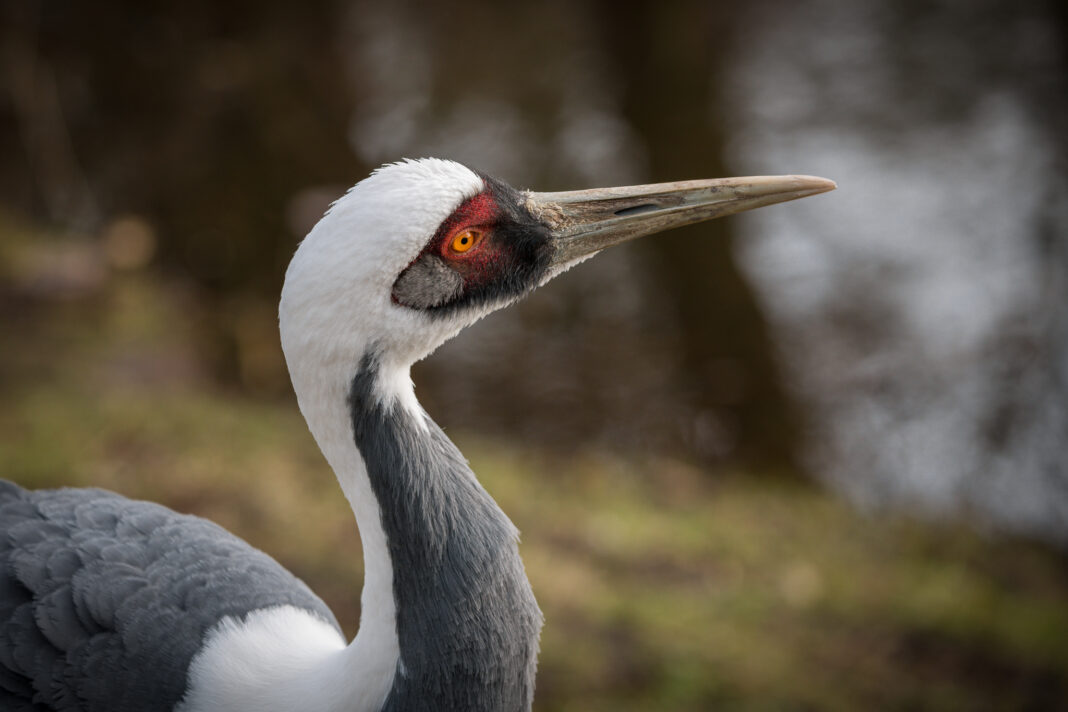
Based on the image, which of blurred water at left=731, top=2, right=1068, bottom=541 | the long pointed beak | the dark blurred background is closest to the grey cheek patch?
the long pointed beak

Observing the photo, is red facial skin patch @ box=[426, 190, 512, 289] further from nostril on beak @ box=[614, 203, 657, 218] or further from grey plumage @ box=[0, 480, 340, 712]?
grey plumage @ box=[0, 480, 340, 712]

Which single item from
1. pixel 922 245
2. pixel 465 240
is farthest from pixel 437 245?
pixel 922 245

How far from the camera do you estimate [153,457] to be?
16.3 ft

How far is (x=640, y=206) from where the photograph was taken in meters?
2.31

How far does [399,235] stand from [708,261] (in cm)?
586

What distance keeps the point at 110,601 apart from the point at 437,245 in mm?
1218

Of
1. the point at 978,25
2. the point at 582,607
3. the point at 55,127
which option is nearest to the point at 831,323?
the point at 582,607

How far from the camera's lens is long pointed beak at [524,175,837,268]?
2252 mm

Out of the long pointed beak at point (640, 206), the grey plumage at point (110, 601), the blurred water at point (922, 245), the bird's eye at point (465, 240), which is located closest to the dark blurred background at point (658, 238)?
the blurred water at point (922, 245)

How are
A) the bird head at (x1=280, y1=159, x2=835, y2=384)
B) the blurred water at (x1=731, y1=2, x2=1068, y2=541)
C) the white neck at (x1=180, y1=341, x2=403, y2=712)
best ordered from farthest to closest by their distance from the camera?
the blurred water at (x1=731, y1=2, x2=1068, y2=541), the white neck at (x1=180, y1=341, x2=403, y2=712), the bird head at (x1=280, y1=159, x2=835, y2=384)

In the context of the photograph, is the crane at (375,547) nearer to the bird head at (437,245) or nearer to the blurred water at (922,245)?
the bird head at (437,245)

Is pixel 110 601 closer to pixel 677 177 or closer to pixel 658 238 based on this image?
pixel 658 238

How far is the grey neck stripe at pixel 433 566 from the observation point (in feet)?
6.59

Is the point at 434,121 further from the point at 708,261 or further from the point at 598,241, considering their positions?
the point at 598,241
